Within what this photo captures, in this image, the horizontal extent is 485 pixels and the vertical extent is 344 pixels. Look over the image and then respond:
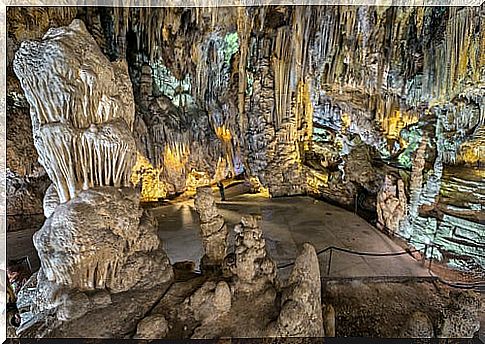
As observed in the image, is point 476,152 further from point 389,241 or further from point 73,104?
point 73,104

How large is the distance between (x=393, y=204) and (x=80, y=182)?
4.04 m

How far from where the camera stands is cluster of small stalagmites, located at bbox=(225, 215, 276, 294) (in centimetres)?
203

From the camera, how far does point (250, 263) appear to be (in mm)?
2031

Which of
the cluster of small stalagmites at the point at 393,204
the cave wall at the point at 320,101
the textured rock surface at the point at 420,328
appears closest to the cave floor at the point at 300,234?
the cluster of small stalagmites at the point at 393,204

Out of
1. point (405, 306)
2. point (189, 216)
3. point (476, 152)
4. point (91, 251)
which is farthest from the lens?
point (476, 152)

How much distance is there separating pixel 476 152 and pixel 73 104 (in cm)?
679

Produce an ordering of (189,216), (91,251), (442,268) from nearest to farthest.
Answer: (91,251), (442,268), (189,216)

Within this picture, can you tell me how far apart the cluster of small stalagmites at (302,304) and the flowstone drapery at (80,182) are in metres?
0.76

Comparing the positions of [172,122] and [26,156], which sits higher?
[172,122]

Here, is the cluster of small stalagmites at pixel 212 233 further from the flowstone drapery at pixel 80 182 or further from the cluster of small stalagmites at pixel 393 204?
the cluster of small stalagmites at pixel 393 204

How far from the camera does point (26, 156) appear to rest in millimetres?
4832

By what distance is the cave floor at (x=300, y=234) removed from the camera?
358 centimetres

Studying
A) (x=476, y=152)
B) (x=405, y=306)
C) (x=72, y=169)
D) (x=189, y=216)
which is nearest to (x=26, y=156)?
(x=189, y=216)

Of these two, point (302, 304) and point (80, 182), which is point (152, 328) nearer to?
point (302, 304)
